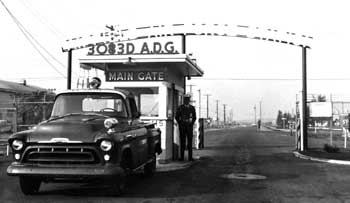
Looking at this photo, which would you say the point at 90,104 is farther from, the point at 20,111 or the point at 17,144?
the point at 20,111

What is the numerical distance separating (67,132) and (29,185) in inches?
55.0

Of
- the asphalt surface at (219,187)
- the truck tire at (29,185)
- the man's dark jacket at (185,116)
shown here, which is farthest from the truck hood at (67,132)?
the man's dark jacket at (185,116)

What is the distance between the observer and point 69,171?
744 cm

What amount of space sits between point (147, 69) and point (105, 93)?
4.52m

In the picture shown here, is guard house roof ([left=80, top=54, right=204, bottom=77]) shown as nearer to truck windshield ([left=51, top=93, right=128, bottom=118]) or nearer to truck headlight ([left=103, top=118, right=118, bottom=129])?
truck windshield ([left=51, top=93, right=128, bottom=118])

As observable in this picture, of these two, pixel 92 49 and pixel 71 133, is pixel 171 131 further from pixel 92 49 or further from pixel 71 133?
pixel 71 133

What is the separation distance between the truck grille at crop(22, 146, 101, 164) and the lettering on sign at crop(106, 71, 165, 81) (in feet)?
21.6

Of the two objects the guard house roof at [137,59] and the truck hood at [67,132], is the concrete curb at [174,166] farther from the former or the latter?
the truck hood at [67,132]

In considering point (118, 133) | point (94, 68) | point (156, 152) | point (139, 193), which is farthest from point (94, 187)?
point (94, 68)

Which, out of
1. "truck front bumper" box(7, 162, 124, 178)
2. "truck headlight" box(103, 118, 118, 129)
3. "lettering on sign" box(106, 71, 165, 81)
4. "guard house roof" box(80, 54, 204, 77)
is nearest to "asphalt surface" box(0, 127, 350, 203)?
"truck front bumper" box(7, 162, 124, 178)

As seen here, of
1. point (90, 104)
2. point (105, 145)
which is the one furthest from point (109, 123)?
point (90, 104)

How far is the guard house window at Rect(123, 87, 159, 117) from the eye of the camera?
1419 cm

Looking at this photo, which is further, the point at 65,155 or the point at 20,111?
the point at 20,111

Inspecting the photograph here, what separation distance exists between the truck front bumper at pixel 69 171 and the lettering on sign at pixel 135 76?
21.8ft
